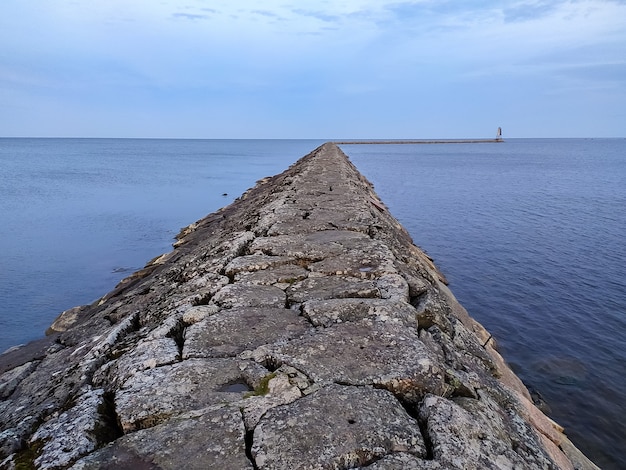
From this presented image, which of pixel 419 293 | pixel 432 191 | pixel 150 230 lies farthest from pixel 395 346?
pixel 432 191

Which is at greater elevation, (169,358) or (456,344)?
(169,358)

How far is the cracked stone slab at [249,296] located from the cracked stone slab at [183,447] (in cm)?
125

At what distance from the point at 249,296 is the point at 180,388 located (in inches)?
46.7

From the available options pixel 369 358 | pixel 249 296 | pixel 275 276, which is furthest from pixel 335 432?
pixel 275 276

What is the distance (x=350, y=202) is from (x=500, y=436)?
200 inches

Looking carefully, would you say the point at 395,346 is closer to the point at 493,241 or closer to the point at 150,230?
the point at 493,241

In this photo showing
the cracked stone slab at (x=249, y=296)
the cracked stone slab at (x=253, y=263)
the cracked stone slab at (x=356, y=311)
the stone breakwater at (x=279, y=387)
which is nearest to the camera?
the stone breakwater at (x=279, y=387)

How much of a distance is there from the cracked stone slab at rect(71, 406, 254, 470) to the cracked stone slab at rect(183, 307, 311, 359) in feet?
1.99

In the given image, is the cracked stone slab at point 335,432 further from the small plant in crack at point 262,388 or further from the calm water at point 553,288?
the calm water at point 553,288

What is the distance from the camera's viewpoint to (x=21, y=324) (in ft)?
28.6

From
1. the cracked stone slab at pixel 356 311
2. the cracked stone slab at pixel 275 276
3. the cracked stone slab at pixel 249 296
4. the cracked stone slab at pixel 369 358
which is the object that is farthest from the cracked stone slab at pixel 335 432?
the cracked stone slab at pixel 275 276

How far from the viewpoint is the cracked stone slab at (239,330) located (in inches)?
105

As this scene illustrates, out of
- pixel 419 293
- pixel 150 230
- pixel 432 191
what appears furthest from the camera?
pixel 432 191

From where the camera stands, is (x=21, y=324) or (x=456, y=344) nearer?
(x=456, y=344)
